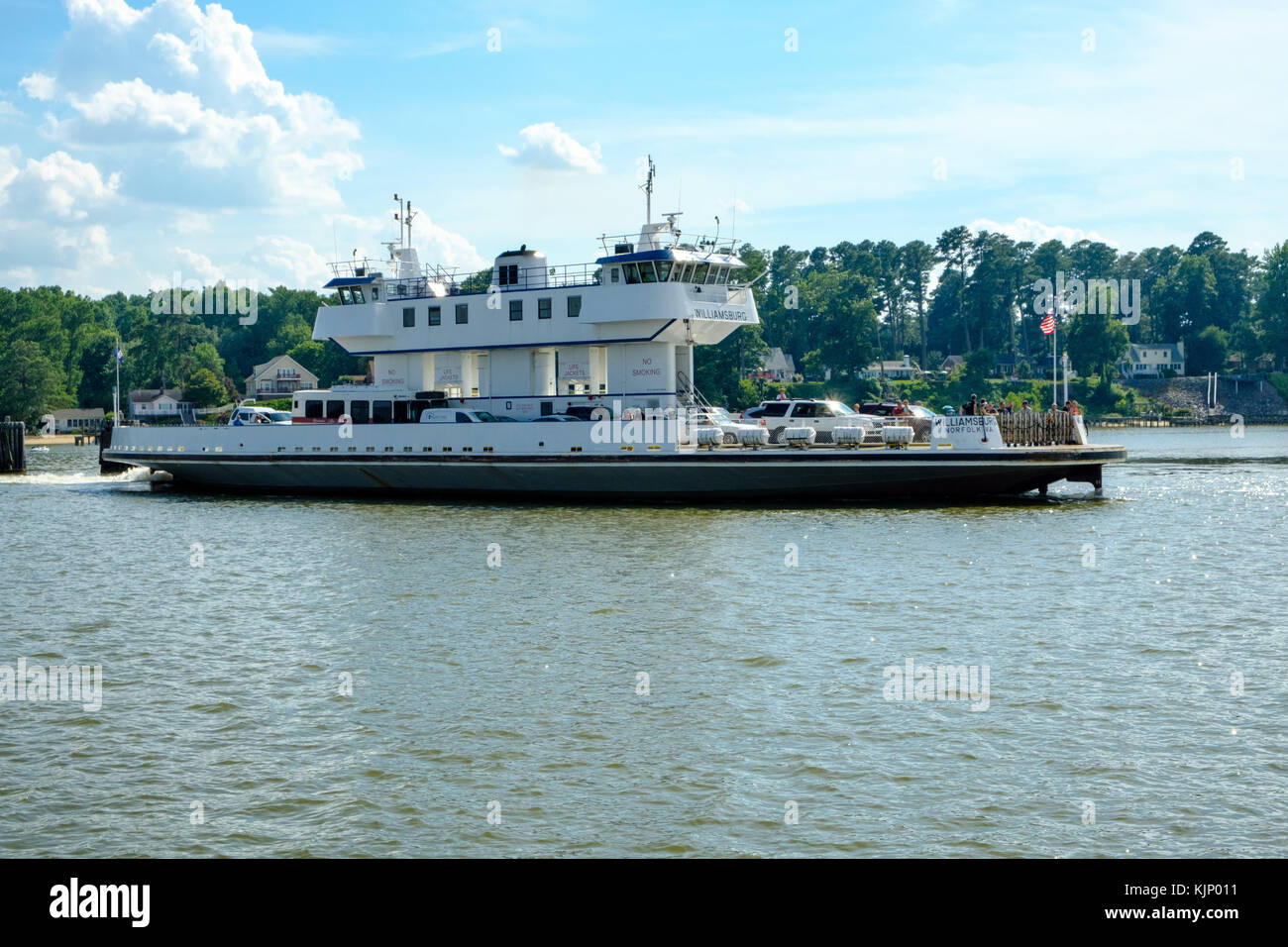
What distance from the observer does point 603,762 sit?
10859 mm

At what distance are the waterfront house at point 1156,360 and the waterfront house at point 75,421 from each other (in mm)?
135833

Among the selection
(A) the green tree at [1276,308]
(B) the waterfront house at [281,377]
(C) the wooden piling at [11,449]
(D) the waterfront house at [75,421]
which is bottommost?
(C) the wooden piling at [11,449]

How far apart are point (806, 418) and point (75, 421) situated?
118 meters

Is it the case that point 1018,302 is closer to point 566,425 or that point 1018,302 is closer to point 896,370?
point 896,370

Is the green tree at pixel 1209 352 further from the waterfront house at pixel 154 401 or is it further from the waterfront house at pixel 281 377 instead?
the waterfront house at pixel 154 401

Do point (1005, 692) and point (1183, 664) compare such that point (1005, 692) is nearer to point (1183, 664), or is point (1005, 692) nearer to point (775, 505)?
point (1183, 664)

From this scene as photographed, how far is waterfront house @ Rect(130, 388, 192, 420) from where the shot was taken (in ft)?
413

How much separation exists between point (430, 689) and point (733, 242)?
87.6 ft

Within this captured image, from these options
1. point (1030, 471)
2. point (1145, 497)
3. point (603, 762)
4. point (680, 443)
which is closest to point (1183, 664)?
point (603, 762)

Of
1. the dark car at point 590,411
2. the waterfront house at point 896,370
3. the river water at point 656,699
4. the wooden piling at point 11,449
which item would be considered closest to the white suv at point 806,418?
the dark car at point 590,411

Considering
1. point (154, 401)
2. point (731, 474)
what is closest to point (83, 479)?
point (731, 474)

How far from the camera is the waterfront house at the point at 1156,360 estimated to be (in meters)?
157

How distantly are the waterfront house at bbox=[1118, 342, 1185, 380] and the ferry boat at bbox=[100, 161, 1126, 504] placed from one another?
437ft

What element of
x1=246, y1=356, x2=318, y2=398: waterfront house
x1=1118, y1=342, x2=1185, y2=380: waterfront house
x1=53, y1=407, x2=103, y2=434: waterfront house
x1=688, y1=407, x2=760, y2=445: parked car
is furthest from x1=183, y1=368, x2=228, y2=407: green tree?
x1=1118, y1=342, x2=1185, y2=380: waterfront house
